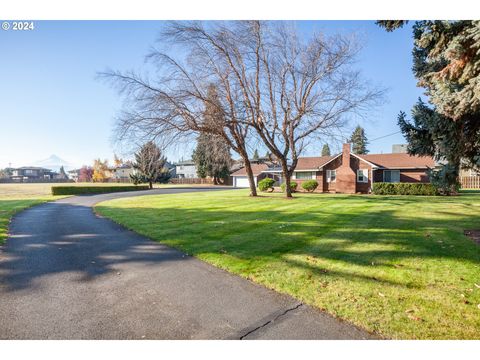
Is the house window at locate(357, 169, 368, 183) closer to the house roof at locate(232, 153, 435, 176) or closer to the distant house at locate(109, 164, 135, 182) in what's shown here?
the house roof at locate(232, 153, 435, 176)

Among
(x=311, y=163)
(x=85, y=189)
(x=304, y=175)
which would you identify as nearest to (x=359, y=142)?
(x=311, y=163)

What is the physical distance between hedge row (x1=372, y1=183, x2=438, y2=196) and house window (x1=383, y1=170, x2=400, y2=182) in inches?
209

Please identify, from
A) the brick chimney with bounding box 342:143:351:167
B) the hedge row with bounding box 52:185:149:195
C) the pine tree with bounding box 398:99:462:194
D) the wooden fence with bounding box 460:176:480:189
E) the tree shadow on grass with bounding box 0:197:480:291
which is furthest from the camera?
the wooden fence with bounding box 460:176:480:189

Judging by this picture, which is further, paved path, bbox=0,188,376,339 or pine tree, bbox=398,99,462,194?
pine tree, bbox=398,99,462,194

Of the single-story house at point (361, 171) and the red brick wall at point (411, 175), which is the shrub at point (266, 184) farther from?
the red brick wall at point (411, 175)

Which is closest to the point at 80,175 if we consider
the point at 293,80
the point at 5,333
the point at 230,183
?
the point at 230,183

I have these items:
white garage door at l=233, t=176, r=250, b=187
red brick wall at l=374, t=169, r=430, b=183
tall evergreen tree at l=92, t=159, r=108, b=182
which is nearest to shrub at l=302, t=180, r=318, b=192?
red brick wall at l=374, t=169, r=430, b=183

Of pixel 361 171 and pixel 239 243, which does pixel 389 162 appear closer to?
pixel 361 171

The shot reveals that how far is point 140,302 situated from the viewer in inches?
146

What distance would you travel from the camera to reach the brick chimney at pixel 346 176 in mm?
28219

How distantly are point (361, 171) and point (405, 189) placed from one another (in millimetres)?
5164

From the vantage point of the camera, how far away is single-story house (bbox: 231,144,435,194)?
28078 mm

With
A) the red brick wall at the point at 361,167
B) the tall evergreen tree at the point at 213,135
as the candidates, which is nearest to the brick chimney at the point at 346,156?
the red brick wall at the point at 361,167

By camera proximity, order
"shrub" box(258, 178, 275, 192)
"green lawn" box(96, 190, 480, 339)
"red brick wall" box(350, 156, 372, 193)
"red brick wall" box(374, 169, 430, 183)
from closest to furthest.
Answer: "green lawn" box(96, 190, 480, 339)
"red brick wall" box(350, 156, 372, 193)
"red brick wall" box(374, 169, 430, 183)
"shrub" box(258, 178, 275, 192)
